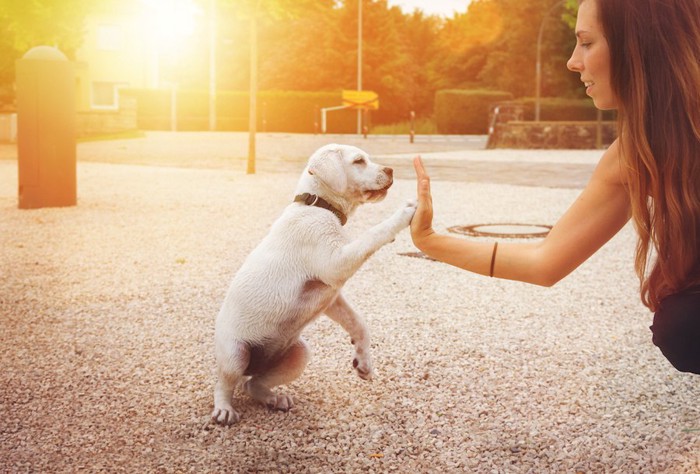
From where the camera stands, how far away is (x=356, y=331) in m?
3.60

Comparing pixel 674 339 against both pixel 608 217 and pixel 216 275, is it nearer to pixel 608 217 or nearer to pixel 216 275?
pixel 608 217

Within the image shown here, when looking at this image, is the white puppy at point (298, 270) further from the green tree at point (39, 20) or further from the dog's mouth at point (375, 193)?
the green tree at point (39, 20)

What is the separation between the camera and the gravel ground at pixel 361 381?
3.18 meters

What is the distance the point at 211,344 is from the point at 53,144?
20.9ft

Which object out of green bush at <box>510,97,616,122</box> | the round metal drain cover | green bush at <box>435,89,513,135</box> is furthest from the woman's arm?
green bush at <box>435,89,513,135</box>

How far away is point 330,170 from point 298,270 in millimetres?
426

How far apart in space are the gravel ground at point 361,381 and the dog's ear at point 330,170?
0.99 meters

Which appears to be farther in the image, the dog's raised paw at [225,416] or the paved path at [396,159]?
the paved path at [396,159]

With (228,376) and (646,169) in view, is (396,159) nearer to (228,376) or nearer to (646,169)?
(228,376)

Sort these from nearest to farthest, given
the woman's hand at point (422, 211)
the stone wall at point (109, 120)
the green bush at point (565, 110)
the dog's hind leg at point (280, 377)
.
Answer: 1. the woman's hand at point (422, 211)
2. the dog's hind leg at point (280, 377)
3. the stone wall at point (109, 120)
4. the green bush at point (565, 110)

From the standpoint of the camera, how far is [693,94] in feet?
7.97

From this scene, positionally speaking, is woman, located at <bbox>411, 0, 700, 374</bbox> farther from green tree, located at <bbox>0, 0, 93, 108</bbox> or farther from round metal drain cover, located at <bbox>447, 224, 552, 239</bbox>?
green tree, located at <bbox>0, 0, 93, 108</bbox>

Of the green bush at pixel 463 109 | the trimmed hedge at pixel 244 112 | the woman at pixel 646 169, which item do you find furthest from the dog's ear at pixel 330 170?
the trimmed hedge at pixel 244 112

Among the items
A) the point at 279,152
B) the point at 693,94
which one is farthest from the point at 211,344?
the point at 279,152
